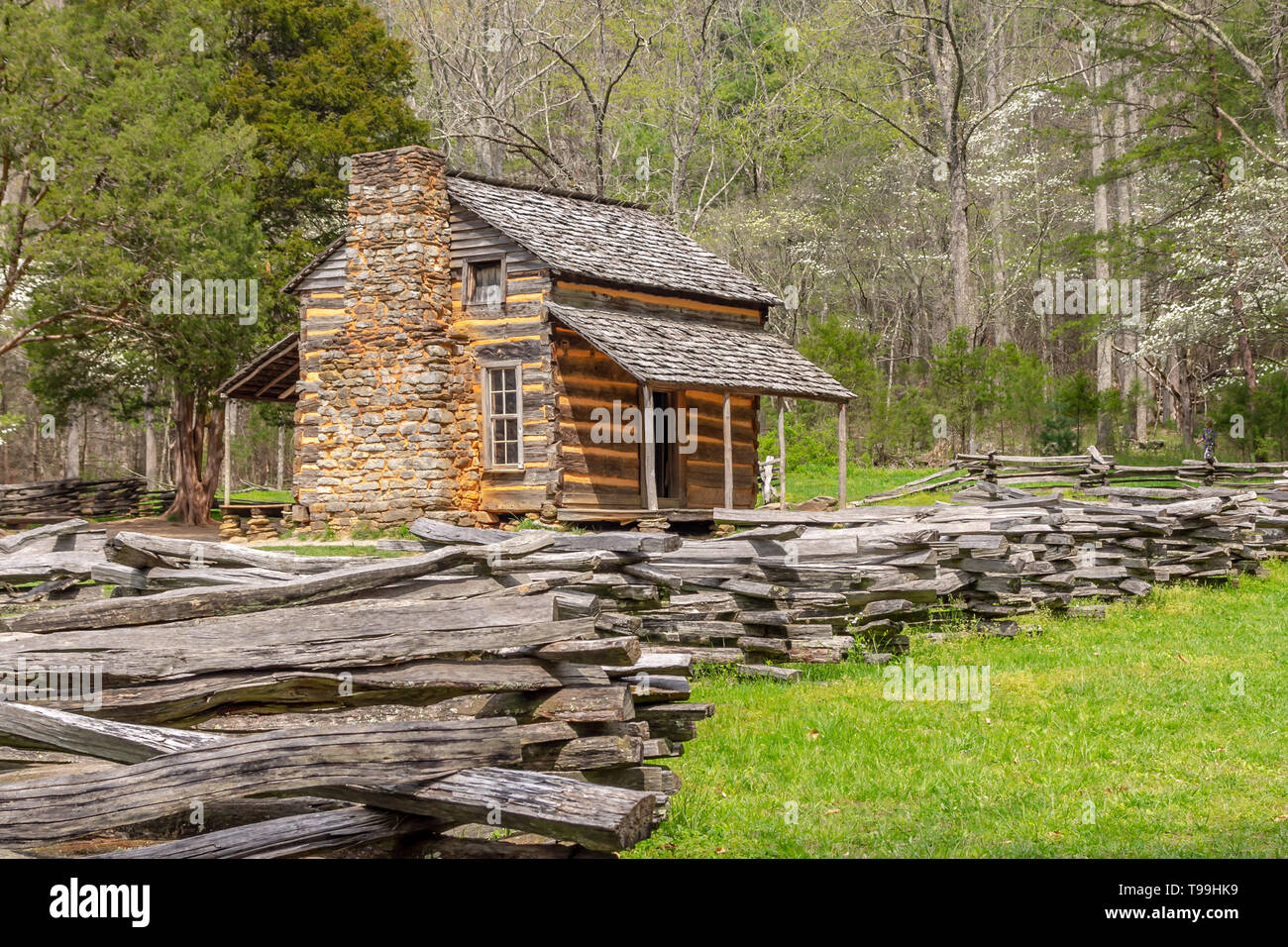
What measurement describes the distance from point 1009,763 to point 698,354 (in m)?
13.5

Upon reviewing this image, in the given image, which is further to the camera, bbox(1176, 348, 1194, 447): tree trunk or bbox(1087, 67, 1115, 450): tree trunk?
bbox(1087, 67, 1115, 450): tree trunk

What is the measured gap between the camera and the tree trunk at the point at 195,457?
1050 inches

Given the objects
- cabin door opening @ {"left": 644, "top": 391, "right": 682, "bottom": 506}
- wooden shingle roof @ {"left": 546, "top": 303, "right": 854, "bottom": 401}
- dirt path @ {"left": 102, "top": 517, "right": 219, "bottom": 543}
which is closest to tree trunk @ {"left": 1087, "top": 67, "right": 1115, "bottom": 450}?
wooden shingle roof @ {"left": 546, "top": 303, "right": 854, "bottom": 401}

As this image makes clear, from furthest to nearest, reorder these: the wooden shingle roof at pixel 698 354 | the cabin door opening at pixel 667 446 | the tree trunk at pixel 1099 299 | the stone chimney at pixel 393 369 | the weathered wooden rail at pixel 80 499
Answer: the tree trunk at pixel 1099 299, the weathered wooden rail at pixel 80 499, the cabin door opening at pixel 667 446, the stone chimney at pixel 393 369, the wooden shingle roof at pixel 698 354

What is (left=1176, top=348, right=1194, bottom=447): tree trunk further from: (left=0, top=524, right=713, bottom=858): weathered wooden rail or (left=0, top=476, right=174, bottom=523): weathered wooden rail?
(left=0, top=524, right=713, bottom=858): weathered wooden rail

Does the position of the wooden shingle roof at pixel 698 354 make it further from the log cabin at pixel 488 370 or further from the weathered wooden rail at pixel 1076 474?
the weathered wooden rail at pixel 1076 474

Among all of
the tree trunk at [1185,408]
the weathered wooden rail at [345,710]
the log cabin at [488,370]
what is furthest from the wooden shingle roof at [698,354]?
the tree trunk at [1185,408]

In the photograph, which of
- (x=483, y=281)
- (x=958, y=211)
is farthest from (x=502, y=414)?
(x=958, y=211)

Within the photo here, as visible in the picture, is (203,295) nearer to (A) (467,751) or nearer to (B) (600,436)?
(B) (600,436)

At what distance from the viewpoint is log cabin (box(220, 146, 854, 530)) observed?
62.7 feet

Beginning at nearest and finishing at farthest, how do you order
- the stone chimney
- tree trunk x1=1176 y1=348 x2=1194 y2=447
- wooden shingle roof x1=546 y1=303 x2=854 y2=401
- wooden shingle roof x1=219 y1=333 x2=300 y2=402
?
1. wooden shingle roof x1=546 y1=303 x2=854 y2=401
2. the stone chimney
3. wooden shingle roof x1=219 y1=333 x2=300 y2=402
4. tree trunk x1=1176 y1=348 x2=1194 y2=447

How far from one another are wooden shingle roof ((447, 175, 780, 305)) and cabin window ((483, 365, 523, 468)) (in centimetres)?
Result: 224

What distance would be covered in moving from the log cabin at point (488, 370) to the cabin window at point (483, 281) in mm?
26

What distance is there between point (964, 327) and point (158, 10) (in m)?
21.5
